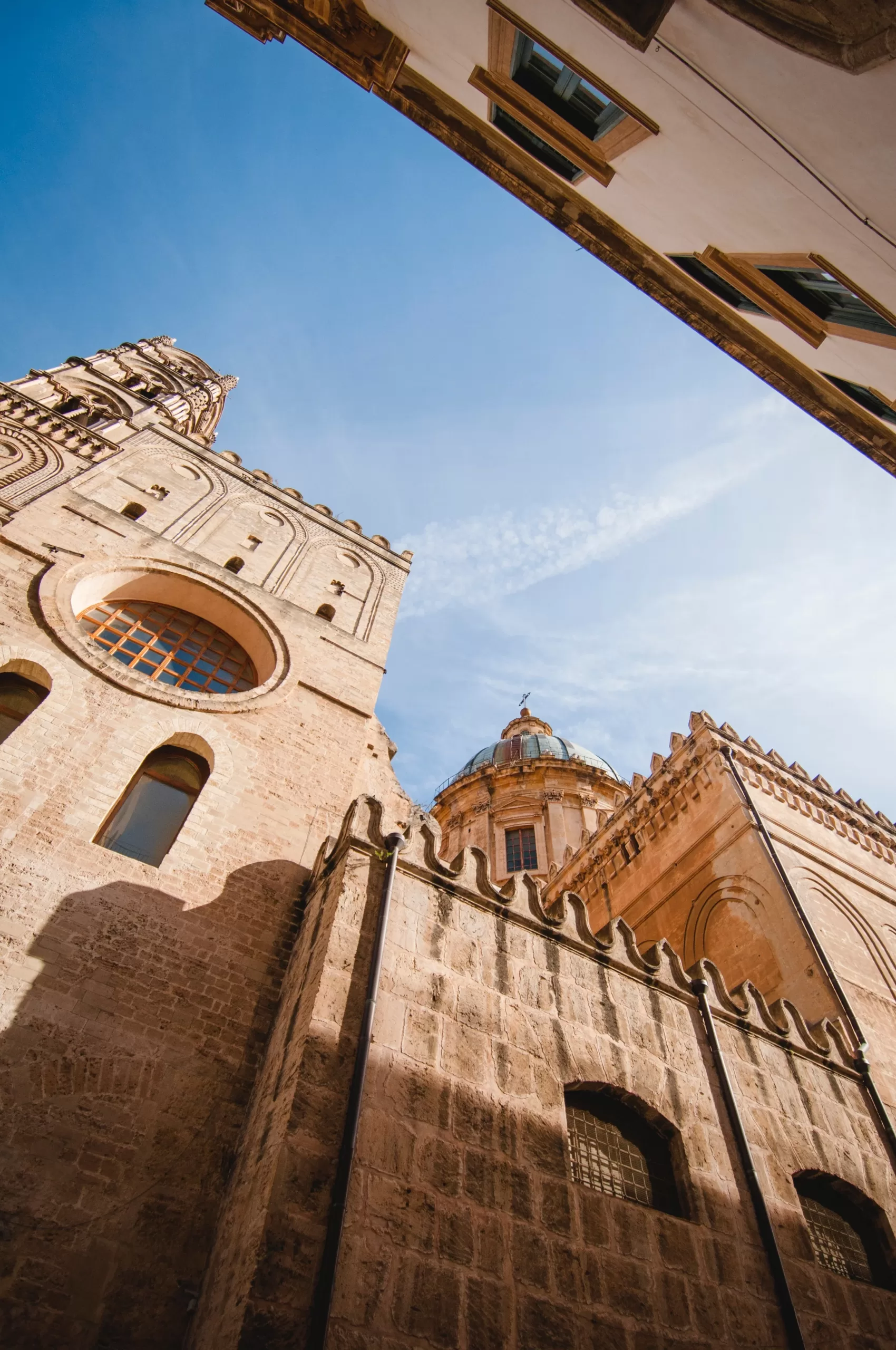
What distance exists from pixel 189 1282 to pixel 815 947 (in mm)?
8247

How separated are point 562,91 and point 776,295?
111 inches

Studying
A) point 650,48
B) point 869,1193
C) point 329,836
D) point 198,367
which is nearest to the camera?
point 650,48

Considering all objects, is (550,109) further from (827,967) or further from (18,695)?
(827,967)

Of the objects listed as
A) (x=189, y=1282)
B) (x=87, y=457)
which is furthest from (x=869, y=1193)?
(x=87, y=457)

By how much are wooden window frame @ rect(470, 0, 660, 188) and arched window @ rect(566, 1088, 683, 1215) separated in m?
8.32

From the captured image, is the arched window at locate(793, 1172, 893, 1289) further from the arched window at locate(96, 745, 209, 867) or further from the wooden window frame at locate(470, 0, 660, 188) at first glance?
the wooden window frame at locate(470, 0, 660, 188)

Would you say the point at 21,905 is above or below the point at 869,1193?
above

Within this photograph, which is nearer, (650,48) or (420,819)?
(650,48)

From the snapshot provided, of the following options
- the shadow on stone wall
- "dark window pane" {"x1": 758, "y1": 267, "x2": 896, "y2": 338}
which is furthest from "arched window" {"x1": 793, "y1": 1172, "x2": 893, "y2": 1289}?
"dark window pane" {"x1": 758, "y1": 267, "x2": 896, "y2": 338}

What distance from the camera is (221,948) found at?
6.96m

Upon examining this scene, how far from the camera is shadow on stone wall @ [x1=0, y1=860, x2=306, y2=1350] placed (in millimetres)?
4660

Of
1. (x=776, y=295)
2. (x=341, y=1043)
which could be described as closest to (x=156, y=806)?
(x=341, y=1043)

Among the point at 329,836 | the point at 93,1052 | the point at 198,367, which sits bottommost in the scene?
the point at 93,1052

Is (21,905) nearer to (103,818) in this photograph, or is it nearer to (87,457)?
(103,818)
